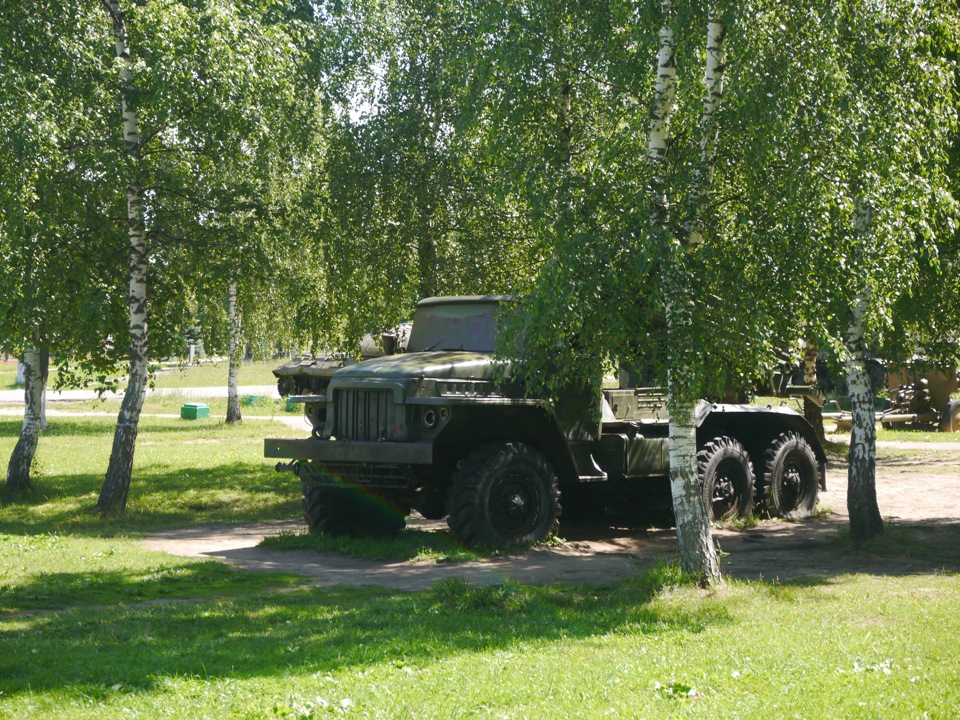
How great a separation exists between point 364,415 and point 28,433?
7.44 m

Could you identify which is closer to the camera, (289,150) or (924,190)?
(924,190)

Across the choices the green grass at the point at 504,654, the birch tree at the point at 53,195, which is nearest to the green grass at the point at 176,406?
the birch tree at the point at 53,195

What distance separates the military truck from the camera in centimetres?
1213

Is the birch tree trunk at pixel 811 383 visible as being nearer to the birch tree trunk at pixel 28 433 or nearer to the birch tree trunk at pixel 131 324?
the birch tree trunk at pixel 131 324

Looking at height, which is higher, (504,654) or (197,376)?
(197,376)

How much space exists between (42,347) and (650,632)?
12715 mm

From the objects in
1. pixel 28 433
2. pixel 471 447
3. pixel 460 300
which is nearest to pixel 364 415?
pixel 471 447

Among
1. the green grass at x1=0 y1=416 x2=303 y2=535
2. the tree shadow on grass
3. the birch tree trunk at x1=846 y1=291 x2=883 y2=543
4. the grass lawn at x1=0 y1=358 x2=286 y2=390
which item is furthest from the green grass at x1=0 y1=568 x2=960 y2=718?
the grass lawn at x1=0 y1=358 x2=286 y2=390

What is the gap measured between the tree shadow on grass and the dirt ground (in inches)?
43.1

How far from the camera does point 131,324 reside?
1583 centimetres

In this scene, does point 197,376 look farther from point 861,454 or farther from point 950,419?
point 861,454

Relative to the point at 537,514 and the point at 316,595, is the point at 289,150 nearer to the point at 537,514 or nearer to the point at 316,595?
the point at 537,514

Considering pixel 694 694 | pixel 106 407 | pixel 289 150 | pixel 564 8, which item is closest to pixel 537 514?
pixel 564 8

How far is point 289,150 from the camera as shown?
18344 mm
